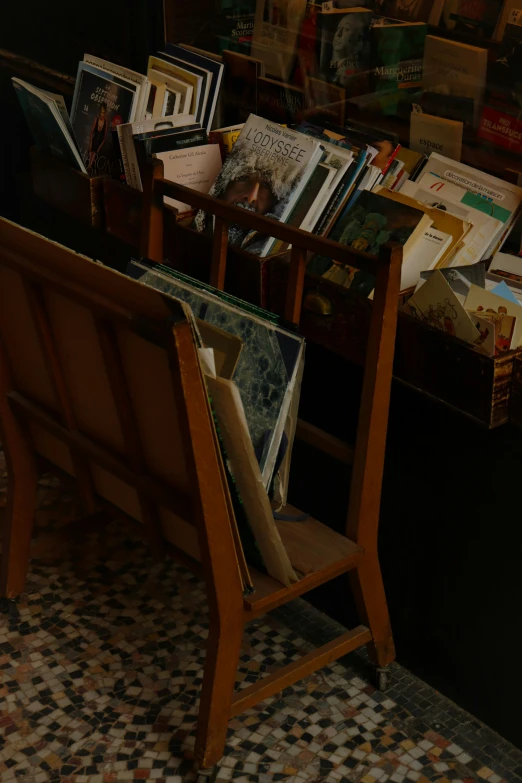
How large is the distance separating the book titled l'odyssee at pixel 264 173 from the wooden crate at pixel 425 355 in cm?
13

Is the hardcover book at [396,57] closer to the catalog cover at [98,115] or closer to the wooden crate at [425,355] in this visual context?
the wooden crate at [425,355]

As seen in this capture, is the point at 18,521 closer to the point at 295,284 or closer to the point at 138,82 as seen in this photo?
the point at 295,284

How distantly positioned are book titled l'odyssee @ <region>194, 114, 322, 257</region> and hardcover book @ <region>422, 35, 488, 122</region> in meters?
0.29

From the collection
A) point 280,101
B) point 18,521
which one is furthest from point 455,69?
point 18,521

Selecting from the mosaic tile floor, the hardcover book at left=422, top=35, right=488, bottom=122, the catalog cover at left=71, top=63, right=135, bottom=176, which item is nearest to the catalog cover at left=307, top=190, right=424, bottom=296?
the hardcover book at left=422, top=35, right=488, bottom=122

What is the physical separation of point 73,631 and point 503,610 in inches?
37.6

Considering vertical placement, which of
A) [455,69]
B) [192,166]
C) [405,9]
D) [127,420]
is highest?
[405,9]

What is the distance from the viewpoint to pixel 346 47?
2252 mm

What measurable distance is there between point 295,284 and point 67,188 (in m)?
0.95

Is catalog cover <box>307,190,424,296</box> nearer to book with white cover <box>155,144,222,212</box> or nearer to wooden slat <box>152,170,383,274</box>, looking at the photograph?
wooden slat <box>152,170,383,274</box>

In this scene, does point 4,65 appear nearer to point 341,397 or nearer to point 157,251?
point 157,251

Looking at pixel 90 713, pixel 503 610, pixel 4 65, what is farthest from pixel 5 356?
pixel 4 65

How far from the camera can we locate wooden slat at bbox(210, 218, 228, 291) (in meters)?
2.03

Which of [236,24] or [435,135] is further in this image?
[236,24]
